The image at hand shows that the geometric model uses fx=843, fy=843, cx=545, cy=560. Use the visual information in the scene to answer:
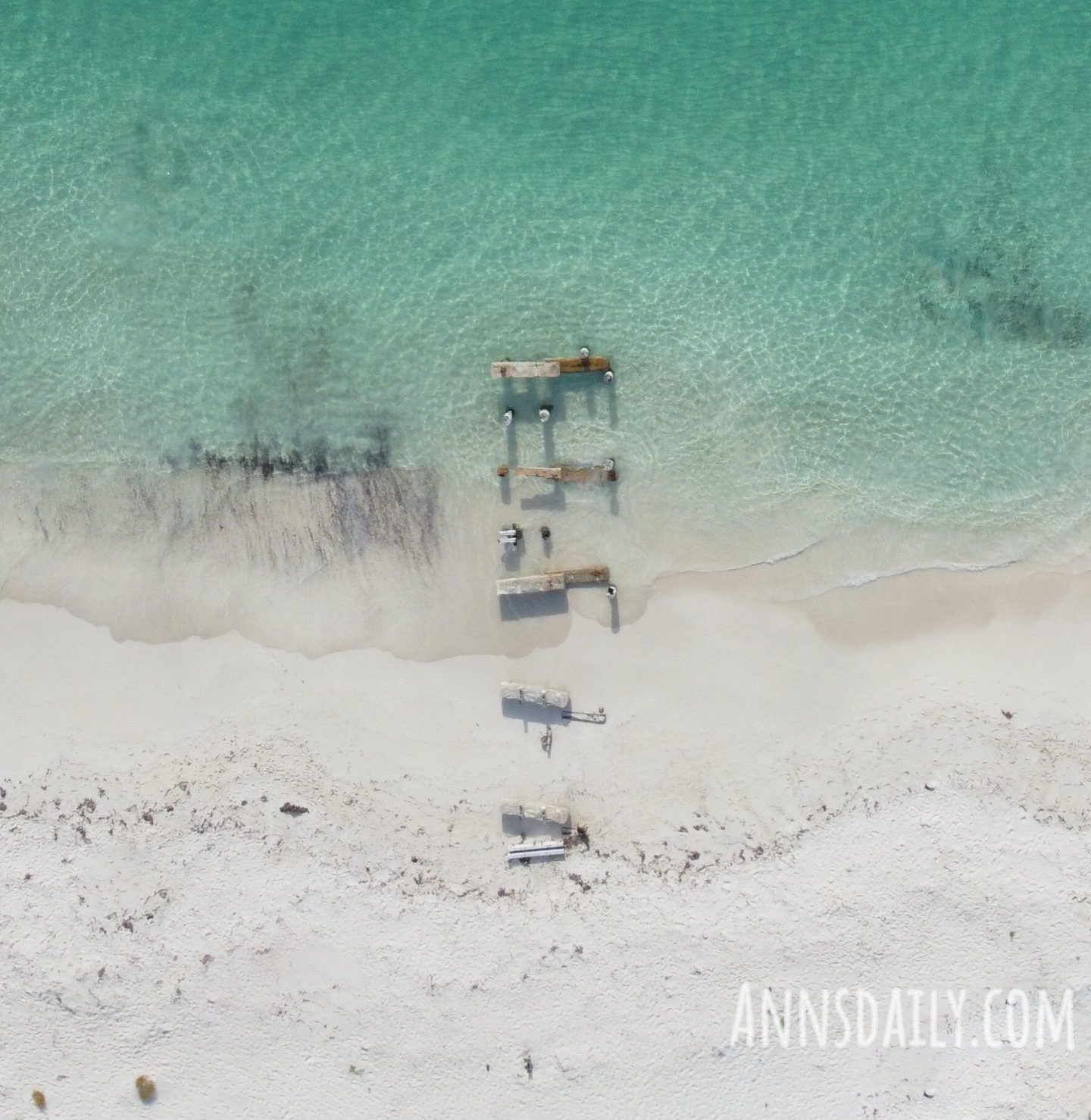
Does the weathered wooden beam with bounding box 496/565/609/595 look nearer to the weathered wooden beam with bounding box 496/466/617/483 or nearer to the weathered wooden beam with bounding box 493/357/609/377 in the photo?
the weathered wooden beam with bounding box 496/466/617/483

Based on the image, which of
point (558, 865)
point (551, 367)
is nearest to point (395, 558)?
point (551, 367)

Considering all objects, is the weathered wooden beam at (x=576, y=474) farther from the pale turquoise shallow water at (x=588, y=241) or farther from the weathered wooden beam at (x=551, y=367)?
the weathered wooden beam at (x=551, y=367)

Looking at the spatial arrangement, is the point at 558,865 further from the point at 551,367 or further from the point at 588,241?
the point at 588,241

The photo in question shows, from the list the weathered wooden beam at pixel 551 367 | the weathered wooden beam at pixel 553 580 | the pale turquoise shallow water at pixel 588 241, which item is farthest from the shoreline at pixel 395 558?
the weathered wooden beam at pixel 551 367

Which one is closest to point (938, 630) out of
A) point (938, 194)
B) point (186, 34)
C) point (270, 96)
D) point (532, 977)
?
point (938, 194)

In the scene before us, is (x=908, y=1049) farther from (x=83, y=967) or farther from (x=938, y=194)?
(x=938, y=194)

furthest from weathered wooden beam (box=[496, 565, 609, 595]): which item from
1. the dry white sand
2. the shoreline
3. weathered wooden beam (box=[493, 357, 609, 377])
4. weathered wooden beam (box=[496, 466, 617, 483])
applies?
weathered wooden beam (box=[493, 357, 609, 377])
